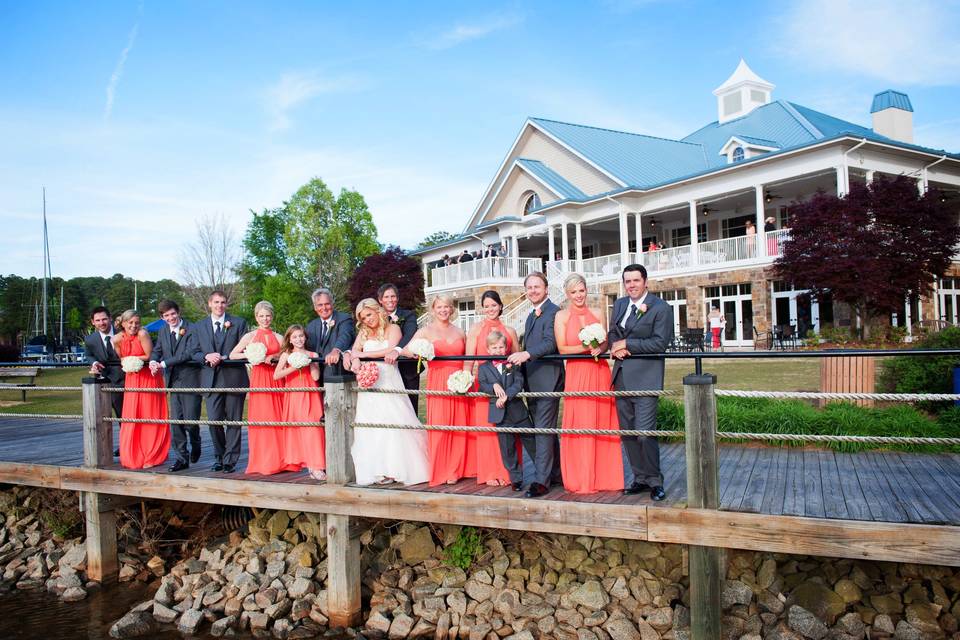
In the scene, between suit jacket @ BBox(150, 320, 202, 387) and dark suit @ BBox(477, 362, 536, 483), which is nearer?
dark suit @ BBox(477, 362, 536, 483)

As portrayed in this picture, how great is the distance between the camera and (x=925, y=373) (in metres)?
8.91

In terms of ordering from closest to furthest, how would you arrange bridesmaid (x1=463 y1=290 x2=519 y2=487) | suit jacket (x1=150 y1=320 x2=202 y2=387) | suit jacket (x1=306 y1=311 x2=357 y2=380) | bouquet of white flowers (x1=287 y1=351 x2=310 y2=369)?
bridesmaid (x1=463 y1=290 x2=519 y2=487)
bouquet of white flowers (x1=287 y1=351 x2=310 y2=369)
suit jacket (x1=306 y1=311 x2=357 y2=380)
suit jacket (x1=150 y1=320 x2=202 y2=387)

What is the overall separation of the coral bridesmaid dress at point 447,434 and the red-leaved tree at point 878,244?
1622 centimetres

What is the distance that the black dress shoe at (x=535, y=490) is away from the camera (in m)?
5.27

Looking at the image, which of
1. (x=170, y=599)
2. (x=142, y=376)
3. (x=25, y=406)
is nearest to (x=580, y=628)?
(x=170, y=599)

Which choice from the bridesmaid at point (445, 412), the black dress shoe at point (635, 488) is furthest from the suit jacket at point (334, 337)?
the black dress shoe at point (635, 488)

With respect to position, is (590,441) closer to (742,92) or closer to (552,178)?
(552,178)

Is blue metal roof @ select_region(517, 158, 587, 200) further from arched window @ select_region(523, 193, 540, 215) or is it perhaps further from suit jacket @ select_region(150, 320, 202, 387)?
suit jacket @ select_region(150, 320, 202, 387)

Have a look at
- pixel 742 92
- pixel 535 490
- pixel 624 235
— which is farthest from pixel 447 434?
pixel 742 92

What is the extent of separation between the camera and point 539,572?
589 centimetres

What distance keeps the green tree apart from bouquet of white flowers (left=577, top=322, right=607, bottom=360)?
4174cm

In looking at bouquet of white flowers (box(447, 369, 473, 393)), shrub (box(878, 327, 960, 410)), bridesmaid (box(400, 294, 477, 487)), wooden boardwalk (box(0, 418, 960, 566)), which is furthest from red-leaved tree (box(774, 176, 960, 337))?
bouquet of white flowers (box(447, 369, 473, 393))

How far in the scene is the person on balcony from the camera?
211 inches

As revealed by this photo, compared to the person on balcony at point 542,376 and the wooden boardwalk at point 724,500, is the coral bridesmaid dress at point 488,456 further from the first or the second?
the person on balcony at point 542,376
